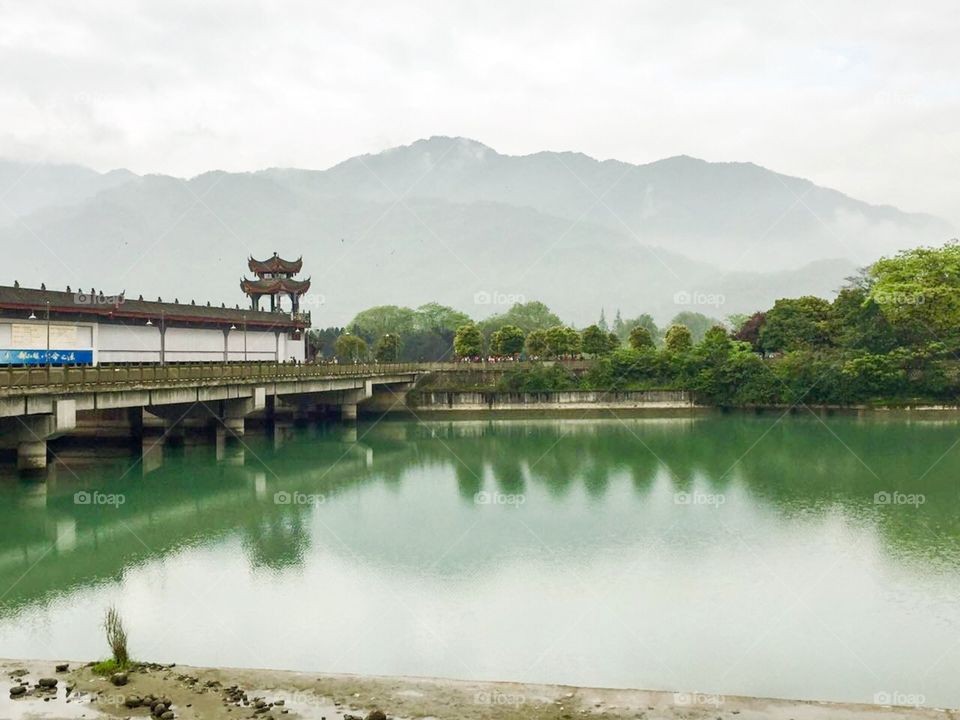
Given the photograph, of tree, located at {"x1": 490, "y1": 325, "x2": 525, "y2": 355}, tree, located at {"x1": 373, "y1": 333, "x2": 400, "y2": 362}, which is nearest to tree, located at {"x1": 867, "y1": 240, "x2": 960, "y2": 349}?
tree, located at {"x1": 490, "y1": 325, "x2": 525, "y2": 355}

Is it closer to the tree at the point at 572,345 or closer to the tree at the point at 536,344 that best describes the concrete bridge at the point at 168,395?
the tree at the point at 572,345

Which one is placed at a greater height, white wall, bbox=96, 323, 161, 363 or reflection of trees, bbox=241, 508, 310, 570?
white wall, bbox=96, 323, 161, 363

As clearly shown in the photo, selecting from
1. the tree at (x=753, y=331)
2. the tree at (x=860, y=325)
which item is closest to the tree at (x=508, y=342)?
the tree at (x=753, y=331)

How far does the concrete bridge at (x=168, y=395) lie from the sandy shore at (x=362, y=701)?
2133 cm

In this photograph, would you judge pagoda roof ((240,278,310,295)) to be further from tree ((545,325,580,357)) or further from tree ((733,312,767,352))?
tree ((733,312,767,352))

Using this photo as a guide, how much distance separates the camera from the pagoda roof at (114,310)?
45.4 metres

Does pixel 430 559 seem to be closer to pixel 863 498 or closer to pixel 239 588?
pixel 239 588

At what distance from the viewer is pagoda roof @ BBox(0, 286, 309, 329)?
149 ft

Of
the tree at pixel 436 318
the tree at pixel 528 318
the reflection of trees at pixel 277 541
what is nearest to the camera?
the reflection of trees at pixel 277 541

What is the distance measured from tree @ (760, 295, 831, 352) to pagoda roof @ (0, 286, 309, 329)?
4440 centimetres

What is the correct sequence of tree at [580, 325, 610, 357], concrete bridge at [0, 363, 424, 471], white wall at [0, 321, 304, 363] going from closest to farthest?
concrete bridge at [0, 363, 424, 471] < white wall at [0, 321, 304, 363] < tree at [580, 325, 610, 357]

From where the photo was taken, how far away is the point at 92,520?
95.5 ft

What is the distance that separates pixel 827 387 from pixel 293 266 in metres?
48.0

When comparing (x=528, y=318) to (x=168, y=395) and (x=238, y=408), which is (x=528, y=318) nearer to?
(x=238, y=408)
